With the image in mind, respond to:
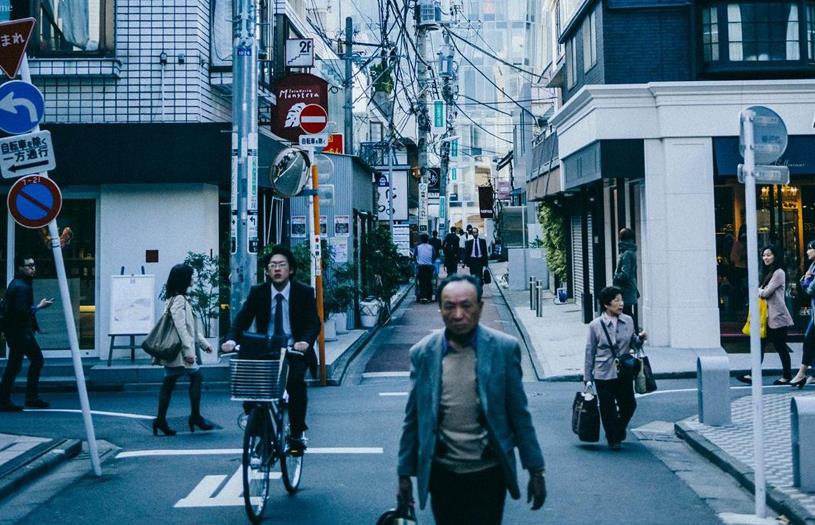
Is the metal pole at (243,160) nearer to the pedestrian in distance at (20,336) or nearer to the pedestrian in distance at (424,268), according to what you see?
the pedestrian in distance at (20,336)

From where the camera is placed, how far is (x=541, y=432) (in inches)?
395

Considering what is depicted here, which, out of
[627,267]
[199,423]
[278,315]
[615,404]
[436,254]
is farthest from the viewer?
[436,254]

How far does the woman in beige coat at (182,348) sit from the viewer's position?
989 cm

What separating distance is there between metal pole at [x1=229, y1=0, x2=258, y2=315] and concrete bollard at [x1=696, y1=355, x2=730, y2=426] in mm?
6338

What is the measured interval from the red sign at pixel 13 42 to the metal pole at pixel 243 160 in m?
4.86

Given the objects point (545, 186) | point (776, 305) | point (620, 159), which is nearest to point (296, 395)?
point (776, 305)

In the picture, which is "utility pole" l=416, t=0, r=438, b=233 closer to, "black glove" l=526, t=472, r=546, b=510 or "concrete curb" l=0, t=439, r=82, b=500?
"concrete curb" l=0, t=439, r=82, b=500

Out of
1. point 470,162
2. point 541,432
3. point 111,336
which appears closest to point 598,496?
point 541,432

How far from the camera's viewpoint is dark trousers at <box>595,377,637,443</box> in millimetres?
9117

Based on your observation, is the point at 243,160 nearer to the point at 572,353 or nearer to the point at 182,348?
the point at 182,348

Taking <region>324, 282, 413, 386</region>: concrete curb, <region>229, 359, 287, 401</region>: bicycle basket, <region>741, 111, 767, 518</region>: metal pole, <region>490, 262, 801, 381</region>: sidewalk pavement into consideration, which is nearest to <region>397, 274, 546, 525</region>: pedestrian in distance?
<region>229, 359, 287, 401</region>: bicycle basket

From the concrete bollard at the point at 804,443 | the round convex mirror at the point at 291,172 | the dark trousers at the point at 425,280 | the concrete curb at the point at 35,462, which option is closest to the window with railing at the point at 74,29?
the round convex mirror at the point at 291,172

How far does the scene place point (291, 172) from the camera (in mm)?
14094

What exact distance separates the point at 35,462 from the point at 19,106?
318 centimetres
